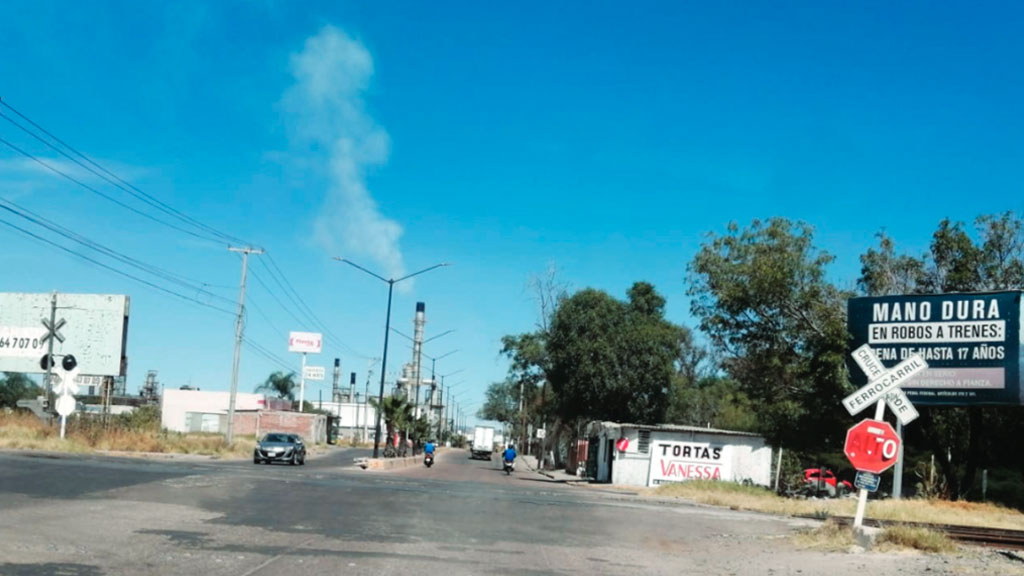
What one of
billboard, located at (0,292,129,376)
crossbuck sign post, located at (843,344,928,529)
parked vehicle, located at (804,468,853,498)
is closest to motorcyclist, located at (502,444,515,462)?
parked vehicle, located at (804,468,853,498)

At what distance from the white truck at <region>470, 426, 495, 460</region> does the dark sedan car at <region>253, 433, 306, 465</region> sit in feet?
195

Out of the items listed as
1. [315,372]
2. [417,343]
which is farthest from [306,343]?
[417,343]

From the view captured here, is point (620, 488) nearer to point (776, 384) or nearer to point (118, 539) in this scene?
point (776, 384)

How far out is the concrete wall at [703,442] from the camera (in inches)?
1752

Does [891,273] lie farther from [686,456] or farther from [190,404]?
[190,404]

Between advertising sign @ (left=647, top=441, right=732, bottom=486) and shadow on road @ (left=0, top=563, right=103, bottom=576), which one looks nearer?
shadow on road @ (left=0, top=563, right=103, bottom=576)

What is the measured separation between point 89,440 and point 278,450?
28.4 feet

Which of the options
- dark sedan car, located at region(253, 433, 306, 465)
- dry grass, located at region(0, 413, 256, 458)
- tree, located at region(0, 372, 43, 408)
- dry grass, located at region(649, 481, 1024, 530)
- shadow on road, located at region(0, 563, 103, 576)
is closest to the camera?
shadow on road, located at region(0, 563, 103, 576)

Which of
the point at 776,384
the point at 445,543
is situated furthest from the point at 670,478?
the point at 445,543

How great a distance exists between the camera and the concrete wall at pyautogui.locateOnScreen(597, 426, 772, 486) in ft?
146

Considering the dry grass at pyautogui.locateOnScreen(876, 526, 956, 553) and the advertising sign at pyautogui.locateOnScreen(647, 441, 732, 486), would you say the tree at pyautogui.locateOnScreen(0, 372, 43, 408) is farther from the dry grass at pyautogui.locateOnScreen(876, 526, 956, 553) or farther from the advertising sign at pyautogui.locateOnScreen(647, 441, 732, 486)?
the dry grass at pyautogui.locateOnScreen(876, 526, 956, 553)

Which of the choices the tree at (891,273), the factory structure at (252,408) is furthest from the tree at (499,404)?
the tree at (891,273)

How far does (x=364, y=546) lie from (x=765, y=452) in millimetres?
34267

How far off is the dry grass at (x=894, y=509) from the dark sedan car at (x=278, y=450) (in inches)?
791
